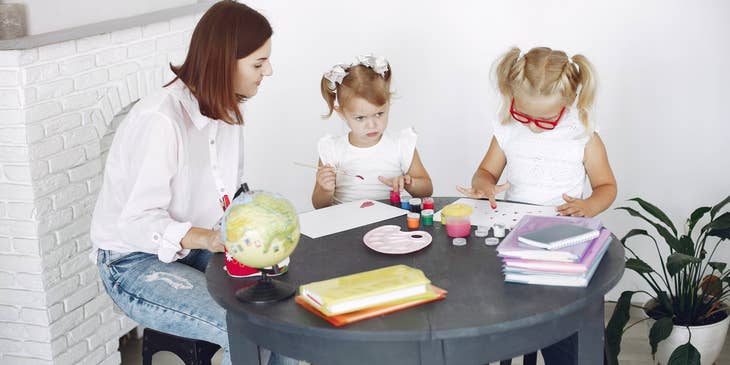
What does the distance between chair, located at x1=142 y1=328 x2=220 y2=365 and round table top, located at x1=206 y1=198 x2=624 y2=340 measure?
0.30 m

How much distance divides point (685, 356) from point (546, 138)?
0.83m

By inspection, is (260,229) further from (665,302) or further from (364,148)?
(665,302)

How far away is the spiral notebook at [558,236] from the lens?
1.95 meters

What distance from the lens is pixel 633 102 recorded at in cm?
347

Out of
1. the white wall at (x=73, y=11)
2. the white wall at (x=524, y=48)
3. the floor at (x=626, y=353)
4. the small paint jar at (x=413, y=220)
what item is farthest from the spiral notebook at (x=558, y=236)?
the white wall at (x=73, y=11)

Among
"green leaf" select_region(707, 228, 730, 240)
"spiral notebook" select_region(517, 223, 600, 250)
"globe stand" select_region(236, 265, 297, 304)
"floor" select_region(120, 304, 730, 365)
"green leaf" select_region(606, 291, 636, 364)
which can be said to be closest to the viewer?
"globe stand" select_region(236, 265, 297, 304)

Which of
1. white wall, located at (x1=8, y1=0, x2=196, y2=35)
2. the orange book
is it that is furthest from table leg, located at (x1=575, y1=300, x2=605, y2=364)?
white wall, located at (x1=8, y1=0, x2=196, y2=35)

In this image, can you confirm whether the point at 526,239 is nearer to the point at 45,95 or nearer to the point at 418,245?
the point at 418,245

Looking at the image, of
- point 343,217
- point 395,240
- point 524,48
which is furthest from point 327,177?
point 524,48

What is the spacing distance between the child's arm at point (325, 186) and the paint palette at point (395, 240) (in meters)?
0.52

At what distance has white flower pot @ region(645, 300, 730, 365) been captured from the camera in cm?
294

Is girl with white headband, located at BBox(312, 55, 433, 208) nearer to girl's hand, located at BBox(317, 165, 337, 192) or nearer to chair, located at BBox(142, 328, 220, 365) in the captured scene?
girl's hand, located at BBox(317, 165, 337, 192)

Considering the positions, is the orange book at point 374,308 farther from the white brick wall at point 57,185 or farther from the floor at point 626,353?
the floor at point 626,353

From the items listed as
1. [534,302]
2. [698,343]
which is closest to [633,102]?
[698,343]
